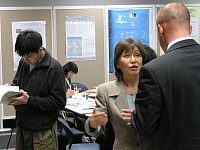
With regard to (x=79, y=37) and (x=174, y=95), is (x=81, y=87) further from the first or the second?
(x=174, y=95)

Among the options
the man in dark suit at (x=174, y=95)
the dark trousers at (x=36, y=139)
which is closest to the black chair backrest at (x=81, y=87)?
the dark trousers at (x=36, y=139)

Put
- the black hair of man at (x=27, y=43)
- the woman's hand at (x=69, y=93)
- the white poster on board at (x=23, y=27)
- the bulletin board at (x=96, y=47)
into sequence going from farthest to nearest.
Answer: the bulletin board at (x=96, y=47)
the white poster on board at (x=23, y=27)
the woman's hand at (x=69, y=93)
the black hair of man at (x=27, y=43)

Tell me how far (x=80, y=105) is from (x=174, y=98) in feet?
9.28

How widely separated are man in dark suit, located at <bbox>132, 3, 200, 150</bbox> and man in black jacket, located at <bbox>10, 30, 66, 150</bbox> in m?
1.16

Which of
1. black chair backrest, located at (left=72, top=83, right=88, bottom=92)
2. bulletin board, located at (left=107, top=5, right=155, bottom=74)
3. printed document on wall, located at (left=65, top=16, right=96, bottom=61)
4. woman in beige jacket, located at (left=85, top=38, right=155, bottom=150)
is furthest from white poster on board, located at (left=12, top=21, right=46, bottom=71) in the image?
woman in beige jacket, located at (left=85, top=38, right=155, bottom=150)

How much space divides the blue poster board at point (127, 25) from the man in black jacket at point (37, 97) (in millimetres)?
3709

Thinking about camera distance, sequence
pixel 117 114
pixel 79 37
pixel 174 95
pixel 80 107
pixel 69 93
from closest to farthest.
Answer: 1. pixel 174 95
2. pixel 117 114
3. pixel 80 107
4. pixel 69 93
5. pixel 79 37

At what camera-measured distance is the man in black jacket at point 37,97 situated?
2535mm

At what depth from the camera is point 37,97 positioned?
2549 millimetres

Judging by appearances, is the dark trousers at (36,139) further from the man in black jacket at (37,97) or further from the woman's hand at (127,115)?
the woman's hand at (127,115)

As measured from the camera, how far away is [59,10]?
6.07m

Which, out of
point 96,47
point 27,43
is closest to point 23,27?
point 96,47

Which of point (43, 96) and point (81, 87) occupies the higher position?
point (43, 96)

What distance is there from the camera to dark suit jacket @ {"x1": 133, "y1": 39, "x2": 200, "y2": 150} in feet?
4.86
